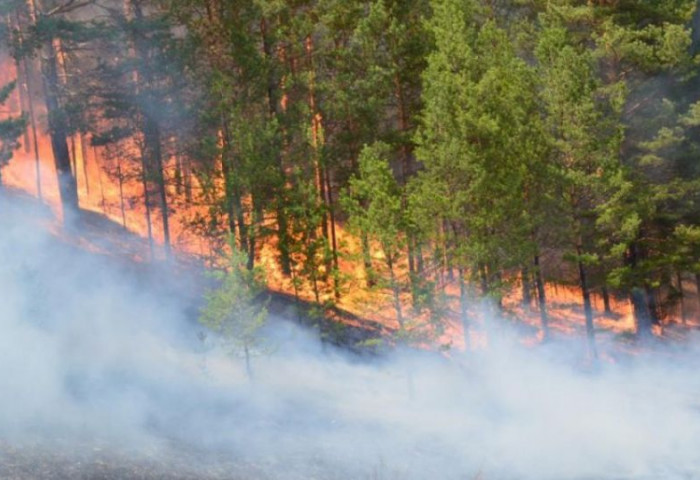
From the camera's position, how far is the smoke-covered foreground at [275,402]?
758 inches

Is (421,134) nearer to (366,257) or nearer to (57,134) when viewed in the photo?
(366,257)

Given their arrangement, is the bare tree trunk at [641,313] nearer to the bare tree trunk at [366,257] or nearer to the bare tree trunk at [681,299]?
the bare tree trunk at [681,299]

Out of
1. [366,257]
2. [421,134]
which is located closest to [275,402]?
[366,257]

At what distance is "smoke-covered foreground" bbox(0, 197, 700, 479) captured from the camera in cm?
1925

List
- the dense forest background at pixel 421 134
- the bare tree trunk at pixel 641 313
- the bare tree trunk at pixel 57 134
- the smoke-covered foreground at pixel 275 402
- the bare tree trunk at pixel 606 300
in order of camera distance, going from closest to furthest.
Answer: the smoke-covered foreground at pixel 275 402 → the dense forest background at pixel 421 134 → the bare tree trunk at pixel 57 134 → the bare tree trunk at pixel 641 313 → the bare tree trunk at pixel 606 300

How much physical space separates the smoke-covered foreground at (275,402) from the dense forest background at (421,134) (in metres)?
2.30

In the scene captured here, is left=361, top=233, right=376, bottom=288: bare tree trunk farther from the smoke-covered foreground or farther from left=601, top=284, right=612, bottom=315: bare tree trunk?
left=601, top=284, right=612, bottom=315: bare tree trunk

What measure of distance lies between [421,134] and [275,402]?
1093 centimetres

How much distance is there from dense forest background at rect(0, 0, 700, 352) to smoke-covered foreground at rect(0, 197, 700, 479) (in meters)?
2.30

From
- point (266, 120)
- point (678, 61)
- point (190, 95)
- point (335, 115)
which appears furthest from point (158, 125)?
point (678, 61)

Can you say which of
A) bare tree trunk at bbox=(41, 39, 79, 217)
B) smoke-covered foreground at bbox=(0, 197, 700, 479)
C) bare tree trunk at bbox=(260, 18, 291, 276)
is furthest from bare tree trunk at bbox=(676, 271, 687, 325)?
bare tree trunk at bbox=(41, 39, 79, 217)

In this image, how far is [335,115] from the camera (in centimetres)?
3047

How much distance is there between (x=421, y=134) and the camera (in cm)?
2934

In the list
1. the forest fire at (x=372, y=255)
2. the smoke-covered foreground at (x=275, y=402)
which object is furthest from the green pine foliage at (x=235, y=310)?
the smoke-covered foreground at (x=275, y=402)
